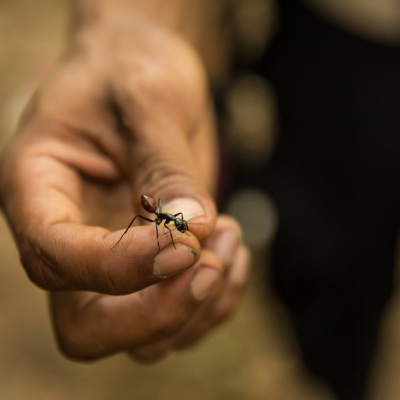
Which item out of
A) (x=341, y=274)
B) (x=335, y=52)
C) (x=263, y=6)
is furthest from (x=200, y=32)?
(x=341, y=274)

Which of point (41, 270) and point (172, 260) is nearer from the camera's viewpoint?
point (172, 260)

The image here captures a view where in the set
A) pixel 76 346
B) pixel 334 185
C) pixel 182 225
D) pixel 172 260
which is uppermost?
pixel 172 260

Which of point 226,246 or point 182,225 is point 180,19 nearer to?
point 226,246

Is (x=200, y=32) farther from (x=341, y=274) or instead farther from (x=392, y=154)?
(x=341, y=274)

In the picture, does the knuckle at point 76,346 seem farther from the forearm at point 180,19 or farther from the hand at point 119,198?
the forearm at point 180,19

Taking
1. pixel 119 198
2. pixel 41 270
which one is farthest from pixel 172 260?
pixel 119 198

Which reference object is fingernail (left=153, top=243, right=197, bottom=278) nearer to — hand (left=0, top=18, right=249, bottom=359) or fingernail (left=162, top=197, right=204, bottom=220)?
hand (left=0, top=18, right=249, bottom=359)
